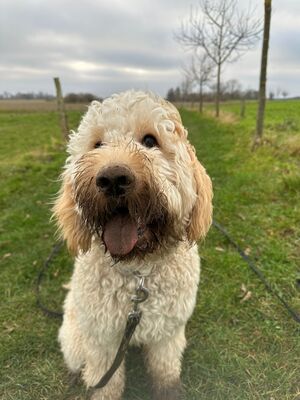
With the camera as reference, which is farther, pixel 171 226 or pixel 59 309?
pixel 59 309

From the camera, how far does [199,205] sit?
7.17ft

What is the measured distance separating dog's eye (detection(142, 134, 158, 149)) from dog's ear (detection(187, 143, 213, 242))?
24 centimetres

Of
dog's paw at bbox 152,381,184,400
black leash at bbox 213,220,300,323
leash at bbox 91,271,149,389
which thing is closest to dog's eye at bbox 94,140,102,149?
leash at bbox 91,271,149,389

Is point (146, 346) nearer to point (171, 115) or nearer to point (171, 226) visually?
point (171, 226)

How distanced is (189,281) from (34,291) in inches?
86.0

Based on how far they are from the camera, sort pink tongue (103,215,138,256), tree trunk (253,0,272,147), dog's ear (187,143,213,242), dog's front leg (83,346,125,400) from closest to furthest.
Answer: pink tongue (103,215,138,256), dog's ear (187,143,213,242), dog's front leg (83,346,125,400), tree trunk (253,0,272,147)

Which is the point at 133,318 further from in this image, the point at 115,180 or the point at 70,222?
the point at 115,180

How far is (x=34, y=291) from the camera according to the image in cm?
404

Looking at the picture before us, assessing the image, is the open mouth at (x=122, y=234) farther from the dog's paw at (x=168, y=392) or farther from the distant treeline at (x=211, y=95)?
the distant treeline at (x=211, y=95)

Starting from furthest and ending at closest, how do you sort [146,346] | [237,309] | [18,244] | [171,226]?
1. [18,244]
2. [237,309]
3. [146,346]
4. [171,226]

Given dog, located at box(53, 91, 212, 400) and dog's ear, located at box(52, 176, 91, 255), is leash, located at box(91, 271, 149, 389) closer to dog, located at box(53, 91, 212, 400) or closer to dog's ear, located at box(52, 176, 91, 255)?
dog, located at box(53, 91, 212, 400)

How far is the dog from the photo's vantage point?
1.80 meters

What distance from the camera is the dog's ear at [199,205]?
2178mm

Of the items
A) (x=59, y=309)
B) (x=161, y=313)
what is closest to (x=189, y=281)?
(x=161, y=313)
